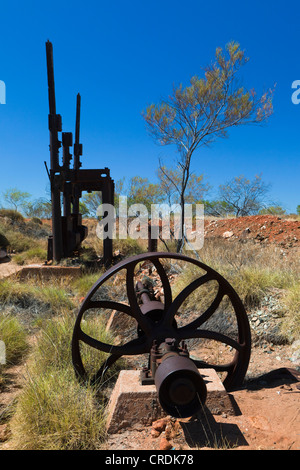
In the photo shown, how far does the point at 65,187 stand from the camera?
9.20m

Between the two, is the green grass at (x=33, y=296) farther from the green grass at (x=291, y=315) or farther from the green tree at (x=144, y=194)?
the green tree at (x=144, y=194)

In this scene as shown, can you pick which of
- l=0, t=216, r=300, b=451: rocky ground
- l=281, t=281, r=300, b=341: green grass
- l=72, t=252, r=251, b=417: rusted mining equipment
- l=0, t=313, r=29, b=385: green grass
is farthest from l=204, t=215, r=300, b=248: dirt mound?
l=0, t=313, r=29, b=385: green grass

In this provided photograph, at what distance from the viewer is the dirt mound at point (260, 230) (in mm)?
12594

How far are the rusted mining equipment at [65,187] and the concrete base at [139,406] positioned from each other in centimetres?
654

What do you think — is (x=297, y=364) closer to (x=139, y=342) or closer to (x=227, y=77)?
(x=139, y=342)

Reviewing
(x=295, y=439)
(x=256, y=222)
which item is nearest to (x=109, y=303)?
(x=295, y=439)


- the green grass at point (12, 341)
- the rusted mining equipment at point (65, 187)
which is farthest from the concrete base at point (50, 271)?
the green grass at point (12, 341)

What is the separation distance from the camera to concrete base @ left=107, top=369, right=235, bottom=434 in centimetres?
255

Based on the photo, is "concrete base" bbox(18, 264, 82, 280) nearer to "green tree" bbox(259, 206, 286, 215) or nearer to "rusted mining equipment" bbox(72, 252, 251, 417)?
"rusted mining equipment" bbox(72, 252, 251, 417)

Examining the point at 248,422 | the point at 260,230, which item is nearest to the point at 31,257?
the point at 260,230

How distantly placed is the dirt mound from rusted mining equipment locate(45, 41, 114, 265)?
6.39m

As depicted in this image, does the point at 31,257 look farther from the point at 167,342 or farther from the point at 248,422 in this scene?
the point at 248,422

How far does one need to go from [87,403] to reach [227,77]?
1182 centimetres

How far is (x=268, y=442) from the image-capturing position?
229 centimetres
